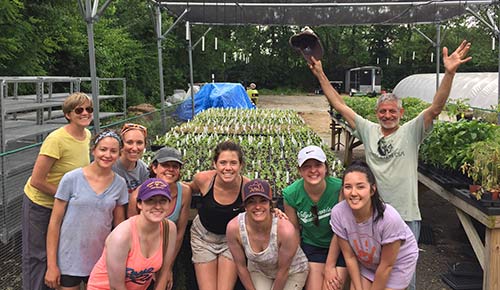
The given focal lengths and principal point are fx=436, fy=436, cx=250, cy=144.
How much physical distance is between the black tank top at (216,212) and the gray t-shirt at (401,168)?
1192mm

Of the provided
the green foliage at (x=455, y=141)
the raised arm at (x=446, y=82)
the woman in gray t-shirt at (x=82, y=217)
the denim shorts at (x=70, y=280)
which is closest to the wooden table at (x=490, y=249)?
the green foliage at (x=455, y=141)

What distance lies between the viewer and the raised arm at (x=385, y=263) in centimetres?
287

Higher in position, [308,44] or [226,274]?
[308,44]

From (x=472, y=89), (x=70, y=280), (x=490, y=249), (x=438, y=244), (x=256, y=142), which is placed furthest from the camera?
(x=472, y=89)

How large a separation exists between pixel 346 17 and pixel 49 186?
9.60 meters

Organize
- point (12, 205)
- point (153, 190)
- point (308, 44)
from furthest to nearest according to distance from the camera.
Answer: point (12, 205), point (308, 44), point (153, 190)

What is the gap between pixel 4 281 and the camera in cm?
470

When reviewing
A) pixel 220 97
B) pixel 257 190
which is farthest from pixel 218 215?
pixel 220 97

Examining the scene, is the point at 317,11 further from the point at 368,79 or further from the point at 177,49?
the point at 368,79

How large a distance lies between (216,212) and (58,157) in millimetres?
1178

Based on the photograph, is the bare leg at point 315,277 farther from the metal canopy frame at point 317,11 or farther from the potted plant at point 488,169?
the metal canopy frame at point 317,11

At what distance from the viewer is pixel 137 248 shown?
2688mm

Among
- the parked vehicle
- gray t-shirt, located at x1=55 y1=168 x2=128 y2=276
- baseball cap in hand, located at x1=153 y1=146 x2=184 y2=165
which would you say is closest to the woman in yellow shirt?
gray t-shirt, located at x1=55 y1=168 x2=128 y2=276

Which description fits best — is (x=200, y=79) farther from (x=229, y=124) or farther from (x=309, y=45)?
(x=309, y=45)
